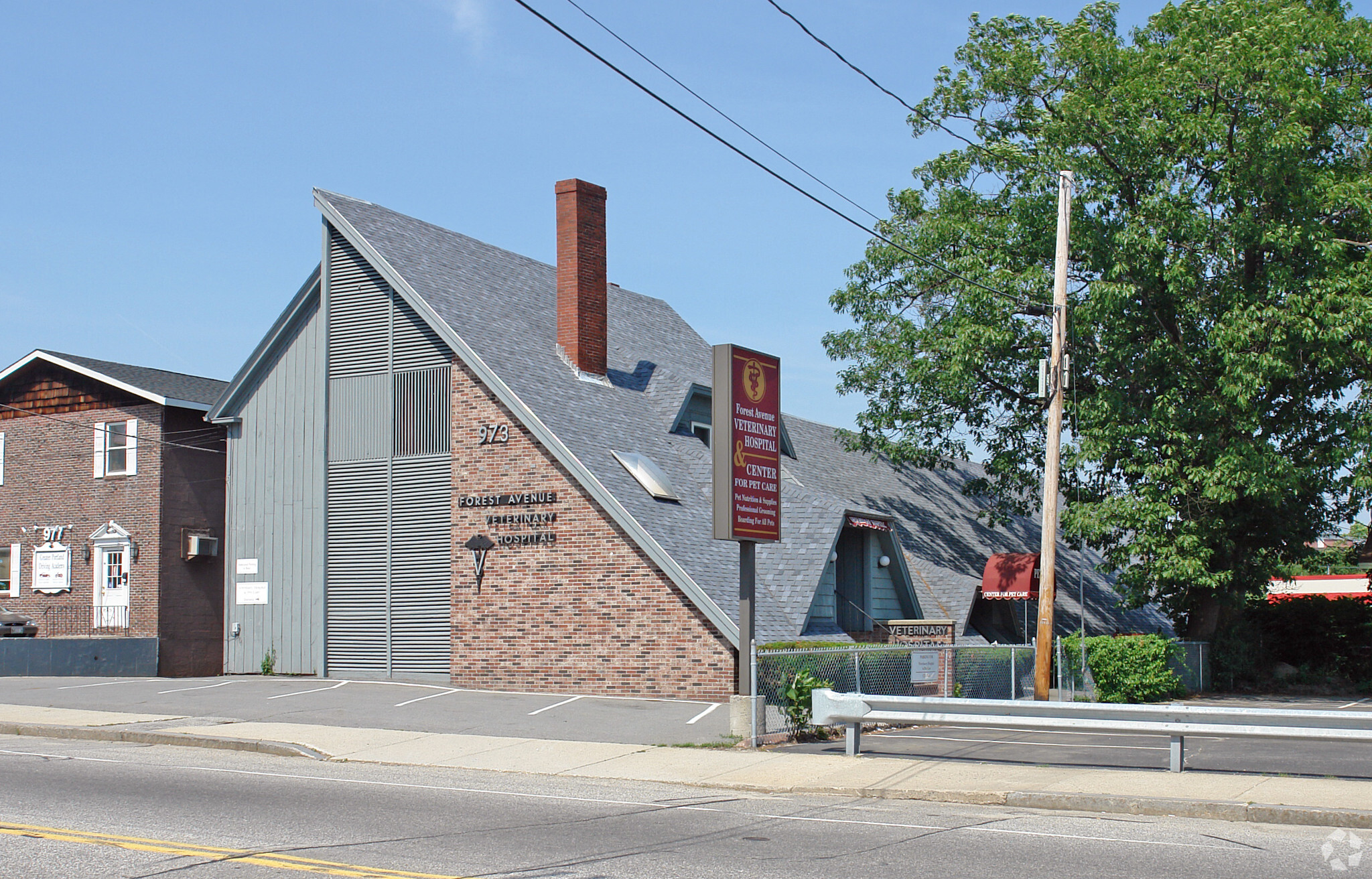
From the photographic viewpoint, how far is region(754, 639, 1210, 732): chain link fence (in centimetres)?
1823

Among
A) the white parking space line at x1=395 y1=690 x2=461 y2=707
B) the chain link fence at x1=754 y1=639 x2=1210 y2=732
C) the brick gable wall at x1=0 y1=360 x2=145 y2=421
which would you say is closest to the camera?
the chain link fence at x1=754 y1=639 x2=1210 y2=732

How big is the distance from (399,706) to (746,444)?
8.17 meters

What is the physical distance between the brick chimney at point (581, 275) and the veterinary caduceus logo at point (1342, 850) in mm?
20148

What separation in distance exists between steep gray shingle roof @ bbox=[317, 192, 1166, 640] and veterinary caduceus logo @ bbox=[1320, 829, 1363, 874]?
482 inches

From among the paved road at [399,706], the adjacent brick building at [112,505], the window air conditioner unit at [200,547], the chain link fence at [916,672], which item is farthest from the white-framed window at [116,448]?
the chain link fence at [916,672]

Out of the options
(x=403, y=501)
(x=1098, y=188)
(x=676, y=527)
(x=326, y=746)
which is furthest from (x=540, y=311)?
(x=326, y=746)

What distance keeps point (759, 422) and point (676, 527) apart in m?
6.26

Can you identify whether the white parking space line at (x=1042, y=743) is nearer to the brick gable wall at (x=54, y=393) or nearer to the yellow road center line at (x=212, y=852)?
the yellow road center line at (x=212, y=852)

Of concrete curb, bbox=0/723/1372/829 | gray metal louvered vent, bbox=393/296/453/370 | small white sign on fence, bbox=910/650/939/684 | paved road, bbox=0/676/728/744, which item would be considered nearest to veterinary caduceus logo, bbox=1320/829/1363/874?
concrete curb, bbox=0/723/1372/829

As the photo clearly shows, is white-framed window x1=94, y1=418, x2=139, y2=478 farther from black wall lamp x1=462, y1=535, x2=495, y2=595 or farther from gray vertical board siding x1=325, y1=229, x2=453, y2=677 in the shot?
black wall lamp x1=462, y1=535, x2=495, y2=595

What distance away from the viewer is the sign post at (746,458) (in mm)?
16953

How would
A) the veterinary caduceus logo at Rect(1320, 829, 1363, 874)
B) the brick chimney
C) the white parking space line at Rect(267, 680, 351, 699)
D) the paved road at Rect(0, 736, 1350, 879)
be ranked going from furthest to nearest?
the brick chimney, the white parking space line at Rect(267, 680, 351, 699), the veterinary caduceus logo at Rect(1320, 829, 1363, 874), the paved road at Rect(0, 736, 1350, 879)

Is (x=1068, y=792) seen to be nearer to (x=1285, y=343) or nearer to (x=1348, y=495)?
(x=1285, y=343)

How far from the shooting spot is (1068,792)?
479 inches
